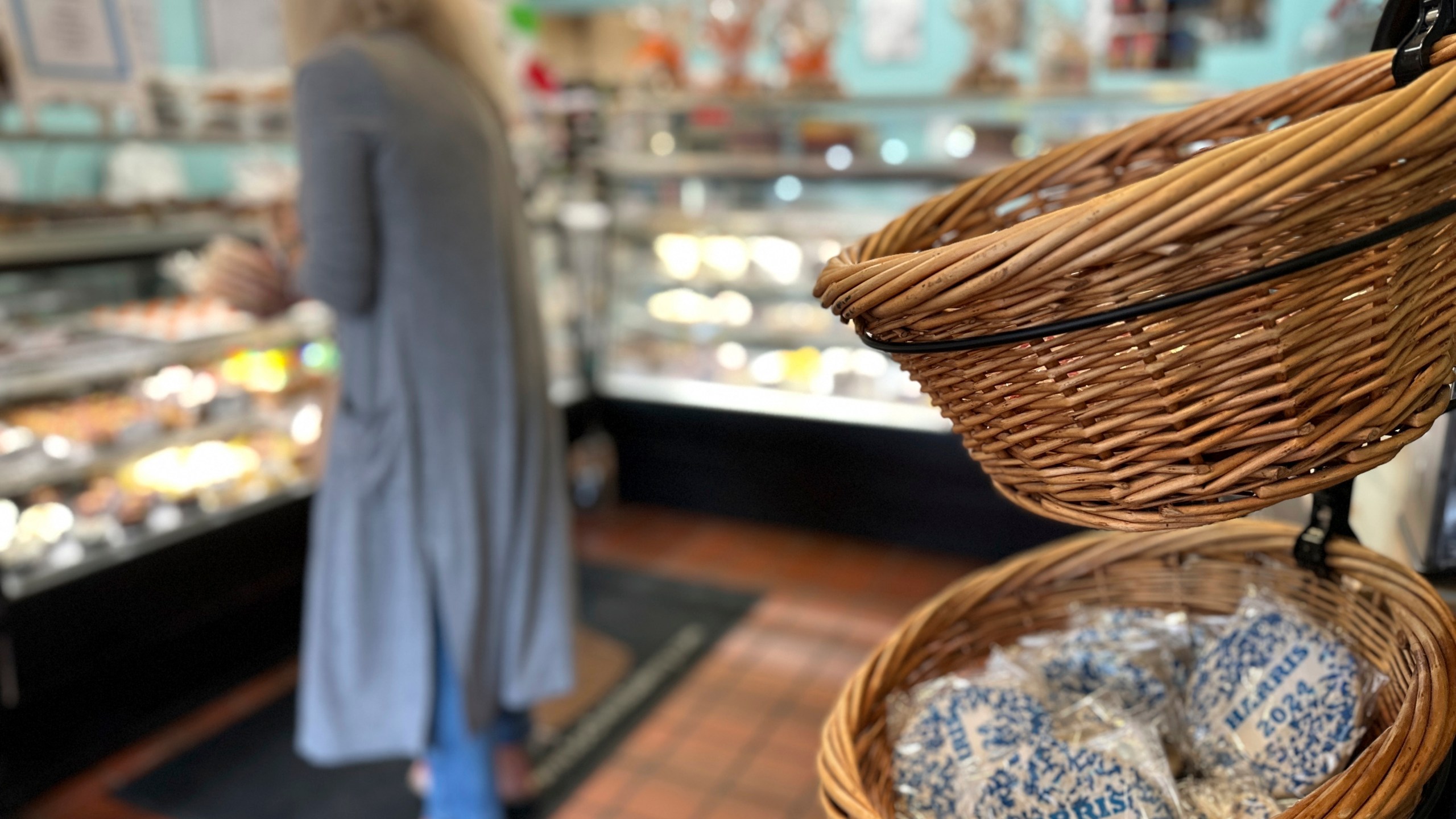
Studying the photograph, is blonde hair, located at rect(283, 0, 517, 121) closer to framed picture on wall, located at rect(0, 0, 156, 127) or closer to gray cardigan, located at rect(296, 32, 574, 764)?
gray cardigan, located at rect(296, 32, 574, 764)

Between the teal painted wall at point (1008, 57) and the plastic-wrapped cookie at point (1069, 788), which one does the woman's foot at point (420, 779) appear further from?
the teal painted wall at point (1008, 57)

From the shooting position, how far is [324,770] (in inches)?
101

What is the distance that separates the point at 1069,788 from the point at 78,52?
316 centimetres

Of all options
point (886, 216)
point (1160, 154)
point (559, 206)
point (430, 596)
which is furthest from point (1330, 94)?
point (559, 206)

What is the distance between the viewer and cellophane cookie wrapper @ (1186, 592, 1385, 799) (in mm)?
773

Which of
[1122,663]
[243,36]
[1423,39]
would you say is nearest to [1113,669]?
[1122,663]

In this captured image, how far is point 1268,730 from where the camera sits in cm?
81

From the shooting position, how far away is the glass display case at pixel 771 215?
3393mm

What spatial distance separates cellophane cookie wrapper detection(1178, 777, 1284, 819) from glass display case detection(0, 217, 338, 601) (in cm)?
215

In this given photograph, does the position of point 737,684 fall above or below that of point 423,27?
below

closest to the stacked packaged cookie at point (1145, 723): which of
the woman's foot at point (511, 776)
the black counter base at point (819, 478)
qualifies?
the woman's foot at point (511, 776)

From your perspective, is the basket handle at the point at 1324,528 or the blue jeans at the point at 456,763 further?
the blue jeans at the point at 456,763

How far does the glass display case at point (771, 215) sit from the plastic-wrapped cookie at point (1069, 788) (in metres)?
2.66

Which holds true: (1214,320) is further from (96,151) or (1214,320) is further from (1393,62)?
(96,151)
